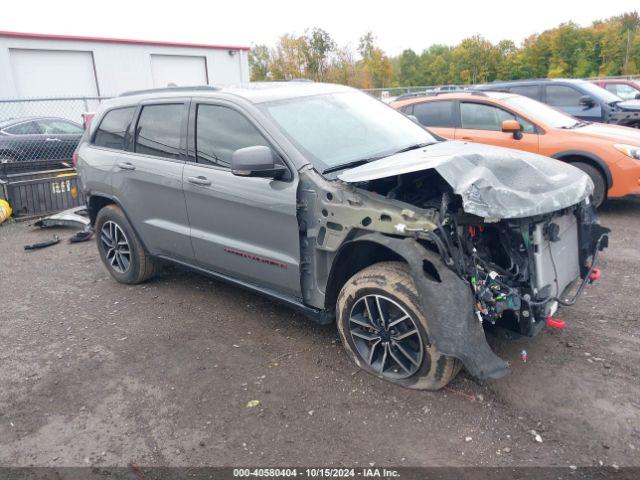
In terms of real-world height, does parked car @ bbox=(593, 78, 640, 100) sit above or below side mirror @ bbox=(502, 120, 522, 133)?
above

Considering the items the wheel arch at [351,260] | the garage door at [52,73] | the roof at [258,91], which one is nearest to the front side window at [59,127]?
the roof at [258,91]

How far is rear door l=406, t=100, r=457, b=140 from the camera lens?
319 inches

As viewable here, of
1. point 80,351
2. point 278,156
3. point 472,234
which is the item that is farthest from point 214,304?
point 472,234

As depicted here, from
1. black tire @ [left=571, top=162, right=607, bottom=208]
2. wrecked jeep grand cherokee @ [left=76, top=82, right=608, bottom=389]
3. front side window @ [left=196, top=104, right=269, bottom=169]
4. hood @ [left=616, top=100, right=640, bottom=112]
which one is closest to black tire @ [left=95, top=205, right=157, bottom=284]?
wrecked jeep grand cherokee @ [left=76, top=82, right=608, bottom=389]

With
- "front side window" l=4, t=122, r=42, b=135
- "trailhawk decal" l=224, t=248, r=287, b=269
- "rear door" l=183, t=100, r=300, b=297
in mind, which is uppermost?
"front side window" l=4, t=122, r=42, b=135

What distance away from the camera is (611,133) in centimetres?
718

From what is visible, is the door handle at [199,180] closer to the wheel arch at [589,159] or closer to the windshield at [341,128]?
the windshield at [341,128]

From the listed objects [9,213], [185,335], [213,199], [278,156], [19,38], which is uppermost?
[19,38]

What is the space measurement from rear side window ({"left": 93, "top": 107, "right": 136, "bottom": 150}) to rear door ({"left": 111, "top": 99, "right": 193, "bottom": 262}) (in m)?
0.12

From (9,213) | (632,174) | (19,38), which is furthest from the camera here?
(19,38)

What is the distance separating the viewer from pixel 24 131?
11906 millimetres

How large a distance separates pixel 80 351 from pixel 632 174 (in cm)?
659

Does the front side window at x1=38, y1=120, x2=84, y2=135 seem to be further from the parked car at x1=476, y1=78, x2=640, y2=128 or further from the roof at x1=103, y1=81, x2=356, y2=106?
the parked car at x1=476, y1=78, x2=640, y2=128

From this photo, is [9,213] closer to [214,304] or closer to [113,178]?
[113,178]
